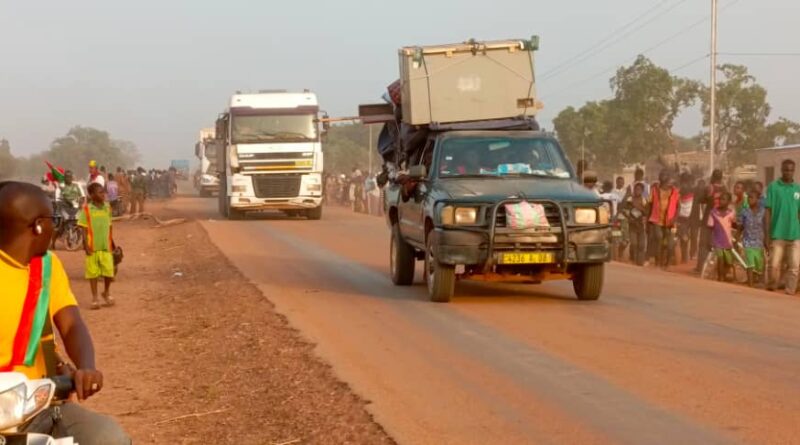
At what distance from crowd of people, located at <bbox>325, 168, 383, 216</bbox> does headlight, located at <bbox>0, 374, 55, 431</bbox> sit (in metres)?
33.5

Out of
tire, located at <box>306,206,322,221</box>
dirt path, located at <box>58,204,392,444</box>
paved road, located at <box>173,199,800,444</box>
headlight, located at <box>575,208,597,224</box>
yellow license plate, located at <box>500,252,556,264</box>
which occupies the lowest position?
dirt path, located at <box>58,204,392,444</box>

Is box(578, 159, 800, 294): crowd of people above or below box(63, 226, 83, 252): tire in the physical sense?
above

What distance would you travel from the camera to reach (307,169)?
34.3 metres

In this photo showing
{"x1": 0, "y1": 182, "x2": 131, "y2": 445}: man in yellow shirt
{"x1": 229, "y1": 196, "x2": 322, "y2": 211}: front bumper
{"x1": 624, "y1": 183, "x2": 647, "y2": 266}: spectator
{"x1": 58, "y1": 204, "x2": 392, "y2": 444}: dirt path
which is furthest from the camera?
{"x1": 229, "y1": 196, "x2": 322, "y2": 211}: front bumper

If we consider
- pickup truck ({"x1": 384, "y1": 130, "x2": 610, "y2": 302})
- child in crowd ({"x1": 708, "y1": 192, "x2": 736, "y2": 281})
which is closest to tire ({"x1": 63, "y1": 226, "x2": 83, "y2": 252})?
pickup truck ({"x1": 384, "y1": 130, "x2": 610, "y2": 302})

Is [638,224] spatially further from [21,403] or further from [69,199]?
[21,403]

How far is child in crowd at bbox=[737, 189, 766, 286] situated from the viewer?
16969 millimetres

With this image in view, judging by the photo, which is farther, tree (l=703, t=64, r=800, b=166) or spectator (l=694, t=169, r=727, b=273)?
tree (l=703, t=64, r=800, b=166)

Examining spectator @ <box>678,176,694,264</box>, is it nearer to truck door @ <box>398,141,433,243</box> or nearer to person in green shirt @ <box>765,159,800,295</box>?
person in green shirt @ <box>765,159,800,295</box>

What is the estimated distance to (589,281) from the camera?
524 inches

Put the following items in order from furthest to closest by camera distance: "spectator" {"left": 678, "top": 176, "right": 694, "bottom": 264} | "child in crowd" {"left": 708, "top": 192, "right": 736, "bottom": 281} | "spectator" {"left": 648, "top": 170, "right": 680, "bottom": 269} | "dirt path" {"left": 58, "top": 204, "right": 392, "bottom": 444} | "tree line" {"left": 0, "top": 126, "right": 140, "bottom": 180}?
1. "tree line" {"left": 0, "top": 126, "right": 140, "bottom": 180}
2. "spectator" {"left": 678, "top": 176, "right": 694, "bottom": 264}
3. "spectator" {"left": 648, "top": 170, "right": 680, "bottom": 269}
4. "child in crowd" {"left": 708, "top": 192, "right": 736, "bottom": 281}
5. "dirt path" {"left": 58, "top": 204, "right": 392, "bottom": 444}

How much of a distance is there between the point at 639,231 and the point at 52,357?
17974mm

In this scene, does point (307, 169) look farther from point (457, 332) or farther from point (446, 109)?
point (457, 332)

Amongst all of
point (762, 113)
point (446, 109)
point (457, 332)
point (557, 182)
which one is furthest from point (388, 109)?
point (762, 113)
